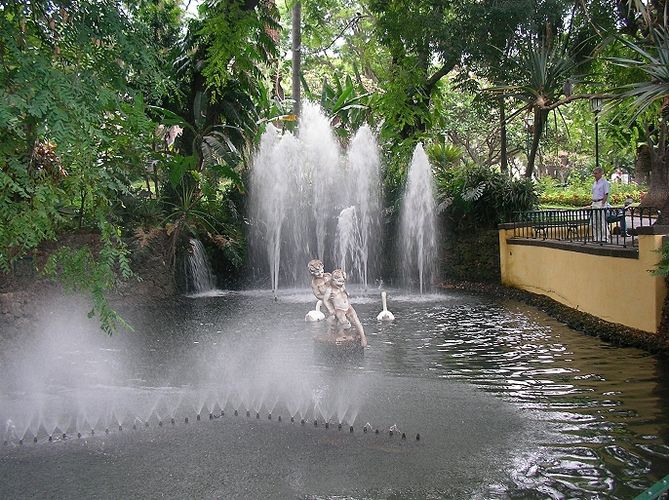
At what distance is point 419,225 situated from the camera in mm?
19672

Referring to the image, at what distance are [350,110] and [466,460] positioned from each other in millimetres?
18913

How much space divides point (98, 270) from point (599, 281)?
893 cm

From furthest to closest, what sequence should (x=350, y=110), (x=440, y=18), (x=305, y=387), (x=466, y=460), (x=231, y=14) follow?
1. (x=350, y=110)
2. (x=440, y=18)
3. (x=231, y=14)
4. (x=305, y=387)
5. (x=466, y=460)

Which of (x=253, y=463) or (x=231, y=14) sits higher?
(x=231, y=14)

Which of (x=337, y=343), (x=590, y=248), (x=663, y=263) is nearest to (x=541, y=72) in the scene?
(x=590, y=248)

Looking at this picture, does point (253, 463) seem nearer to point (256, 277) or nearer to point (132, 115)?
point (132, 115)

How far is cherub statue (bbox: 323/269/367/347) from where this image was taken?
8828 millimetres

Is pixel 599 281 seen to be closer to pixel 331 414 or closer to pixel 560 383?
pixel 560 383

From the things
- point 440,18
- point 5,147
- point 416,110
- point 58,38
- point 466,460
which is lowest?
point 466,460

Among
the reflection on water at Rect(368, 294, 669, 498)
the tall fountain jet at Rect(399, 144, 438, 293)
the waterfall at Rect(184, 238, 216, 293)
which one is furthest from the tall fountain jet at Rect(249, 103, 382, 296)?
the reflection on water at Rect(368, 294, 669, 498)

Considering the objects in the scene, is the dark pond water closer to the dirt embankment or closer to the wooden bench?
the dirt embankment

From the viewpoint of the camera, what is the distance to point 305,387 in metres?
7.90

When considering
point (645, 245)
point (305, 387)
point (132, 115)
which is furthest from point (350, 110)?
point (132, 115)

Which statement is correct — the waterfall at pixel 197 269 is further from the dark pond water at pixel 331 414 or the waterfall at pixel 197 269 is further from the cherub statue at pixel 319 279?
the cherub statue at pixel 319 279
